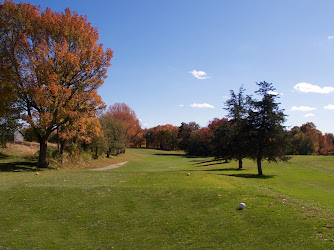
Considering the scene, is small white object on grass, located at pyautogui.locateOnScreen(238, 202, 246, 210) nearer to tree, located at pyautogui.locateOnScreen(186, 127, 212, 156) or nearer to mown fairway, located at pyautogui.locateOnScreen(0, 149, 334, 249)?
mown fairway, located at pyautogui.locateOnScreen(0, 149, 334, 249)

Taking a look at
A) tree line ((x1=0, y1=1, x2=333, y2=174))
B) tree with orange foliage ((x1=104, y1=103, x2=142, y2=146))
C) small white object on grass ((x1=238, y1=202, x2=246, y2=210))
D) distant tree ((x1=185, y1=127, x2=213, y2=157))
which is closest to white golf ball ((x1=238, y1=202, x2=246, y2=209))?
small white object on grass ((x1=238, y1=202, x2=246, y2=210))

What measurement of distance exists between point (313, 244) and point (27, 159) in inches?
1183

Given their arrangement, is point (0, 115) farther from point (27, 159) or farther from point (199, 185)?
point (199, 185)

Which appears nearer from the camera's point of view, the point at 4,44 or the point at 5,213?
the point at 5,213

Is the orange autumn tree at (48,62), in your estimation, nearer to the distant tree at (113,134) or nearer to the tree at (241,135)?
the tree at (241,135)

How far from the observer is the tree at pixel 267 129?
90.8 ft

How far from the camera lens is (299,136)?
86.1 metres

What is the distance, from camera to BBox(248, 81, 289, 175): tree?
27.7 metres

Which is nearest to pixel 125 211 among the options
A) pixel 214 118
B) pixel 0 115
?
pixel 0 115

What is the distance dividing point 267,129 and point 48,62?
22089 mm

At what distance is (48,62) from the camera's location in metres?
22.9

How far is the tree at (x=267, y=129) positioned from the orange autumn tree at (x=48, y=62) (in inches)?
663

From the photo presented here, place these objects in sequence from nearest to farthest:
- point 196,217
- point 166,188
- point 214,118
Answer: point 196,217
point 166,188
point 214,118

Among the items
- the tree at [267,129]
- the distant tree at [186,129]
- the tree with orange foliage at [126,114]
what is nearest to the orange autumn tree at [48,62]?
the tree at [267,129]
